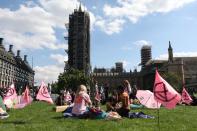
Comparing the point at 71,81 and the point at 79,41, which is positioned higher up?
the point at 79,41

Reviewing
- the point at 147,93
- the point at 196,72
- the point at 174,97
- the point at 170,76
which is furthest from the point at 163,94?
the point at 196,72

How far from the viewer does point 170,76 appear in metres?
144

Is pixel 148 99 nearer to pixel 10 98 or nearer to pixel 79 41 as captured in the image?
pixel 10 98

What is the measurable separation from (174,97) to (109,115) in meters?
5.79

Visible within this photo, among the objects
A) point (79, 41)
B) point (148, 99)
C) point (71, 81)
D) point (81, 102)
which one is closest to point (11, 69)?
point (79, 41)

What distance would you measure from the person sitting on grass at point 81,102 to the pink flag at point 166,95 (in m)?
5.50

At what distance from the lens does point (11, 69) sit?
552 ft

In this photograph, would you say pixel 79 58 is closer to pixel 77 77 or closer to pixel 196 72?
pixel 77 77

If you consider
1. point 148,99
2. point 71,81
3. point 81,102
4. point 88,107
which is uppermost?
point 71,81

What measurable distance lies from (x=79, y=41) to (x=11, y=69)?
1395 inches

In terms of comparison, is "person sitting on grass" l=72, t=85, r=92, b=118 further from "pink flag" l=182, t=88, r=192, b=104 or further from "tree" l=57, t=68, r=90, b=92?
"tree" l=57, t=68, r=90, b=92

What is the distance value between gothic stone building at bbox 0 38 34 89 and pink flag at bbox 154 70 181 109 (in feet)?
422

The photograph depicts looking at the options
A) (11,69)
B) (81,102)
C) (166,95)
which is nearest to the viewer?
(166,95)

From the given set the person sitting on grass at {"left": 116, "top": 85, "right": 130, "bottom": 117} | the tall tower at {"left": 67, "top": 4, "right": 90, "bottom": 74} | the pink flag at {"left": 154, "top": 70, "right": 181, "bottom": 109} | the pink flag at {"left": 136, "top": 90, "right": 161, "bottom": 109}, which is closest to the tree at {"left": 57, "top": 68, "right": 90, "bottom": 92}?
the tall tower at {"left": 67, "top": 4, "right": 90, "bottom": 74}
